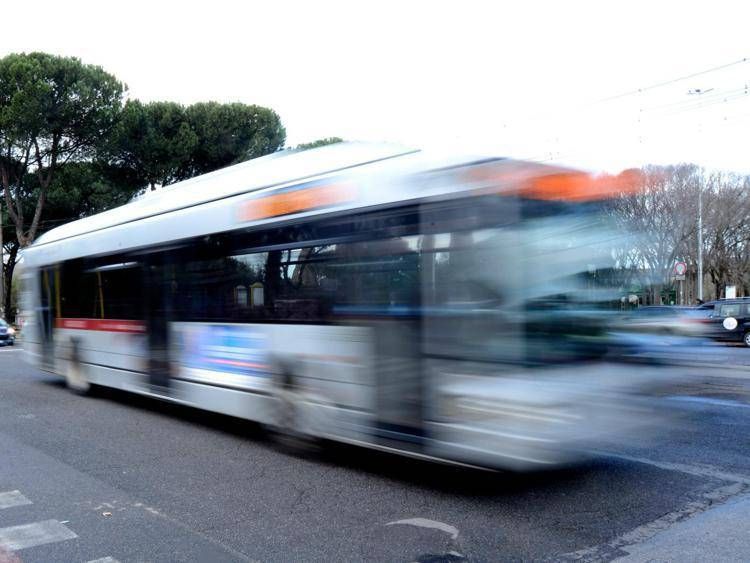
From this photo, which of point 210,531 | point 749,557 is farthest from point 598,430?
point 210,531

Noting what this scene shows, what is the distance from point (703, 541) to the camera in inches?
179

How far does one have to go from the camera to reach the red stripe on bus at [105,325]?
9768 mm

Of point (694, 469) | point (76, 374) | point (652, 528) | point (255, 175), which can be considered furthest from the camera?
point (76, 374)

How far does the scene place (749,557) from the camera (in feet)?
13.9

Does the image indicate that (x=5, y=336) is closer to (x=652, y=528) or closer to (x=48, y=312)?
(x=48, y=312)

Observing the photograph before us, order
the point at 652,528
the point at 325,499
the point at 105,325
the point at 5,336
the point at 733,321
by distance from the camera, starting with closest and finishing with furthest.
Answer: the point at 652,528
the point at 325,499
the point at 105,325
the point at 733,321
the point at 5,336

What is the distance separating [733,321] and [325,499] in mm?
19443

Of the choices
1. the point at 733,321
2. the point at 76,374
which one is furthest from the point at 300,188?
the point at 733,321

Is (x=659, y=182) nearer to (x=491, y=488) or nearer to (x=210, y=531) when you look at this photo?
(x=491, y=488)

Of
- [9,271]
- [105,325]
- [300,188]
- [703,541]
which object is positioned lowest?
[703,541]

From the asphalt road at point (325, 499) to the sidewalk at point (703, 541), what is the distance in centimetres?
9

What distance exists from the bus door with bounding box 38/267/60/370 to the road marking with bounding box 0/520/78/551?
318 inches

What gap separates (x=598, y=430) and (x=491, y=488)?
1.18m

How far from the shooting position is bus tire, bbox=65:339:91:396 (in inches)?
463
